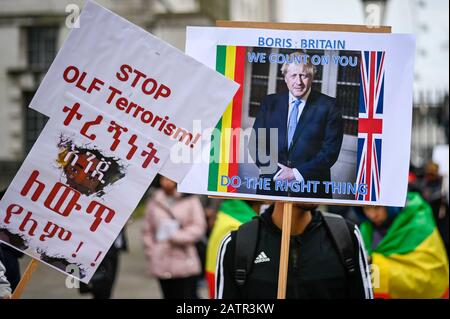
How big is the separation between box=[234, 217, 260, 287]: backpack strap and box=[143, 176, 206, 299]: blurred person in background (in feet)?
10.8

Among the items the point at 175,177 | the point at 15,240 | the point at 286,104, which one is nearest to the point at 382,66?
the point at 286,104

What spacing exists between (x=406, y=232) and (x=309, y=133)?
1870mm

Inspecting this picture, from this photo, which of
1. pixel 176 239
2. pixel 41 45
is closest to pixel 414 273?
pixel 176 239

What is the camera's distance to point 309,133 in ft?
10.5

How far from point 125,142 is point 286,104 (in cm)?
84

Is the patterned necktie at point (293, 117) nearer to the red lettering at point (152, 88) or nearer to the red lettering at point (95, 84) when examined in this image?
the red lettering at point (152, 88)

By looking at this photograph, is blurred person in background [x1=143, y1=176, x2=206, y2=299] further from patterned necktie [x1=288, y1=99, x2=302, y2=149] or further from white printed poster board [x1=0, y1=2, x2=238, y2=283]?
patterned necktie [x1=288, y1=99, x2=302, y2=149]

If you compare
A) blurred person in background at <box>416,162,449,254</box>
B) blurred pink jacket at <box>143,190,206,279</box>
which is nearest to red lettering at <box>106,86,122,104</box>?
blurred pink jacket at <box>143,190,206,279</box>

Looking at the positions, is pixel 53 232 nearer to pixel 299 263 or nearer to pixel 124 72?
pixel 124 72

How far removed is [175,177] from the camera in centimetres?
318
